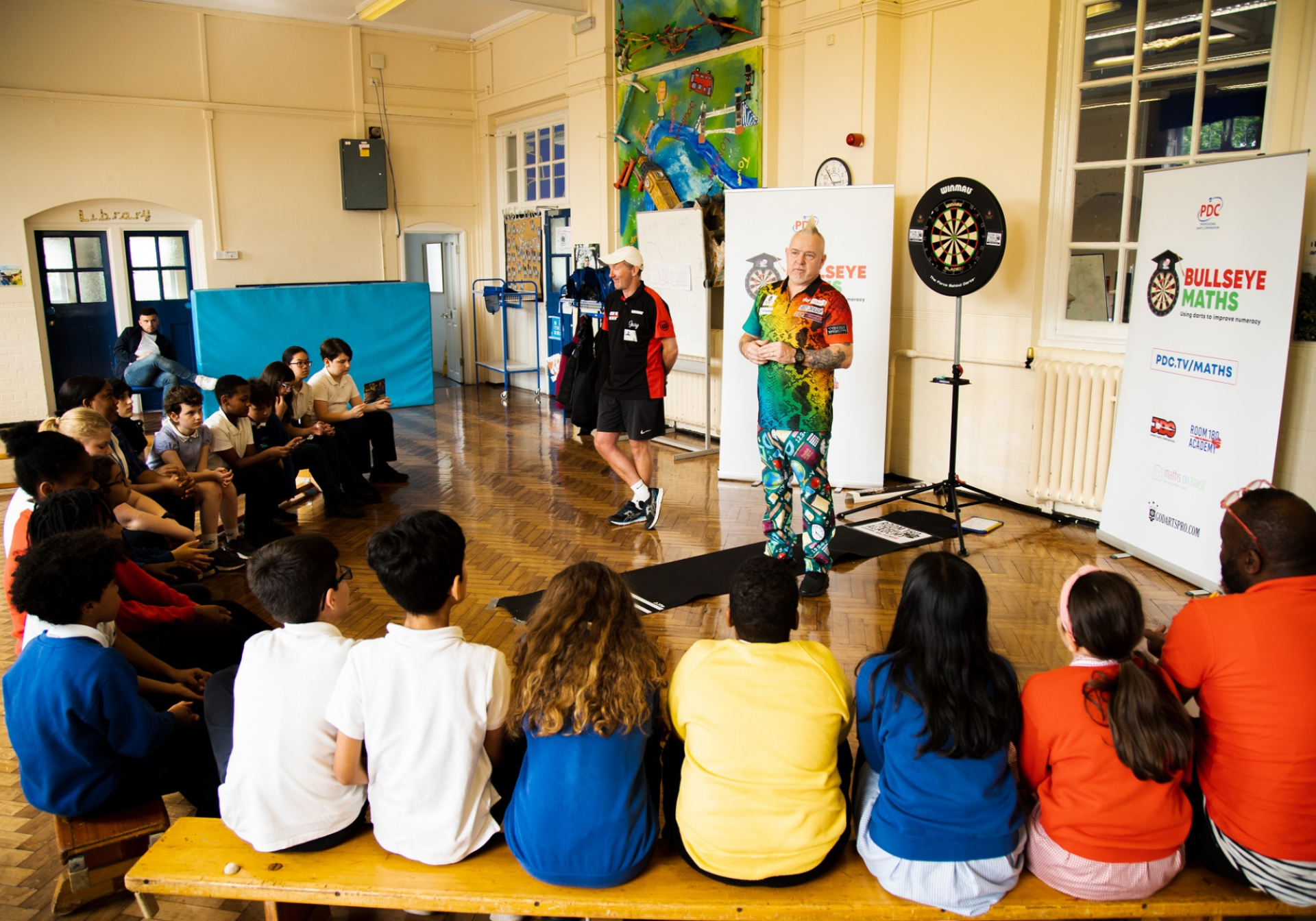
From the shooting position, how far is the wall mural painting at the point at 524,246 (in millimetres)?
A: 11586

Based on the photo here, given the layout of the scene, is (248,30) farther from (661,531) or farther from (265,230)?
(661,531)

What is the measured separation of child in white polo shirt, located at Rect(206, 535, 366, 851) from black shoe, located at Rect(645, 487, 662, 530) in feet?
12.2

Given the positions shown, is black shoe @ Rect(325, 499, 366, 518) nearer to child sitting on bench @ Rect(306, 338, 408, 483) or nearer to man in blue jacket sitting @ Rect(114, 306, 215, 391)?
child sitting on bench @ Rect(306, 338, 408, 483)

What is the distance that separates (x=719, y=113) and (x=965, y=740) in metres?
7.16

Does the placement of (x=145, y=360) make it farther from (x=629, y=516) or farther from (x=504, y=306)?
(x=629, y=516)

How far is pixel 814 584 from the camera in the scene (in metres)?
4.59

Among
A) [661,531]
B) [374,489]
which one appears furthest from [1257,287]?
[374,489]

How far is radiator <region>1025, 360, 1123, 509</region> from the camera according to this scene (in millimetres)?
5531

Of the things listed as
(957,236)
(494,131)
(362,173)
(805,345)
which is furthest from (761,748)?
(494,131)

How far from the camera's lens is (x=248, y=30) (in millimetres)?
11156

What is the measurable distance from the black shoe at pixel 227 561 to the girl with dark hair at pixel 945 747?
166 inches

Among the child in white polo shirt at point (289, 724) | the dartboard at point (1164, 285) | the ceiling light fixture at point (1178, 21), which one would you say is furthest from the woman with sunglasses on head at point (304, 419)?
the ceiling light fixture at point (1178, 21)

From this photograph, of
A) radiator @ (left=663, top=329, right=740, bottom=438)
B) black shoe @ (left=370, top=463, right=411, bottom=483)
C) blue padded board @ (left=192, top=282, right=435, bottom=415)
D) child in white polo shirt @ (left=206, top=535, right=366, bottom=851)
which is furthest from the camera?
blue padded board @ (left=192, top=282, right=435, bottom=415)

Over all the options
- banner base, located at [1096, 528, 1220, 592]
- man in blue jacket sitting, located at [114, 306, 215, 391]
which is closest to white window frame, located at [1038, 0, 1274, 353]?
banner base, located at [1096, 528, 1220, 592]
